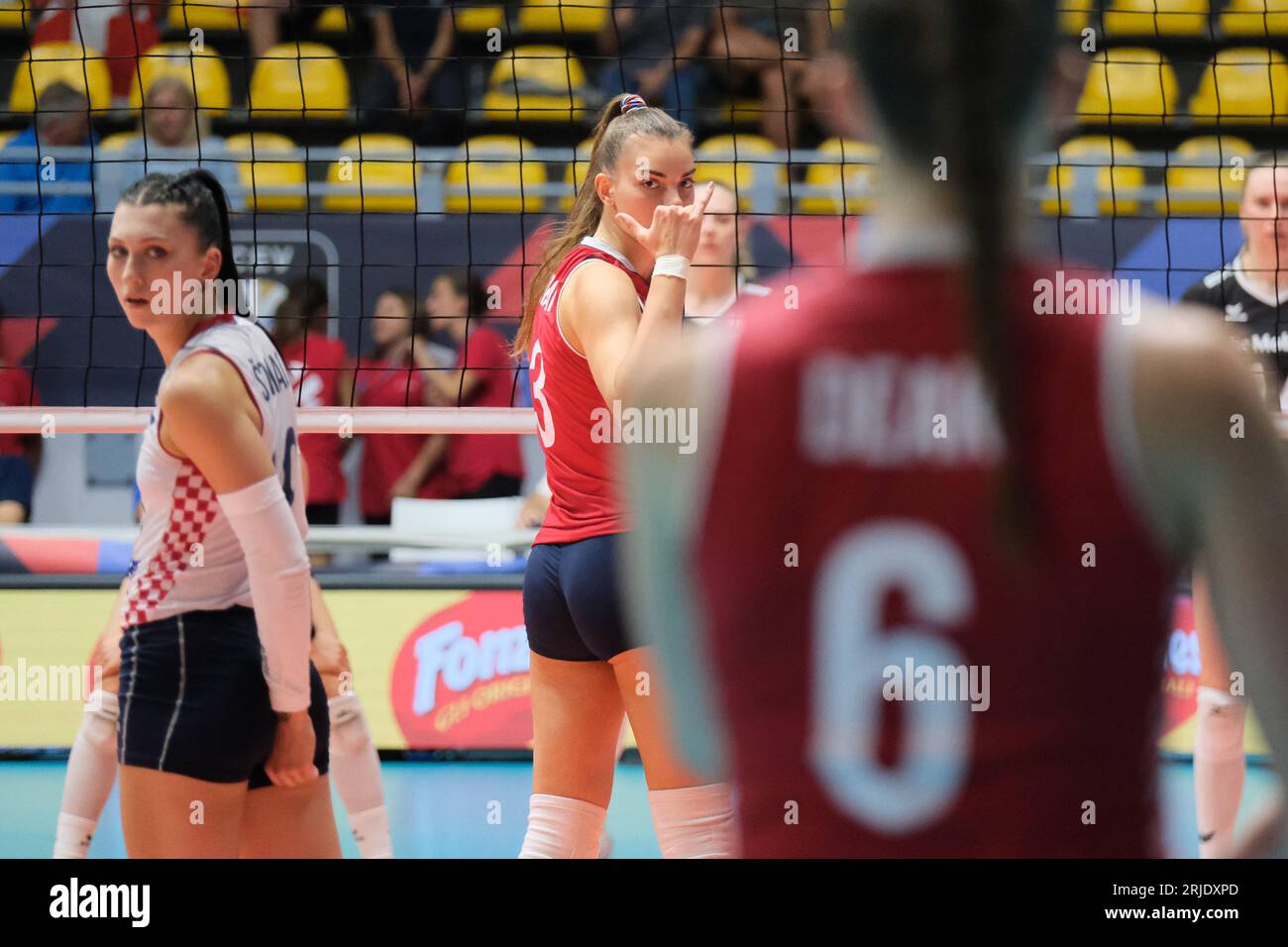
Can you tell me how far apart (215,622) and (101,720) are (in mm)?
1227

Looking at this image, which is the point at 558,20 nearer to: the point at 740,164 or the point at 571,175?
the point at 740,164

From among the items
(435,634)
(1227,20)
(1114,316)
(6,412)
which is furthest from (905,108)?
(1227,20)

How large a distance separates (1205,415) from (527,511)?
5.36 meters

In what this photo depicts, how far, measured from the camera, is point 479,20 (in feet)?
31.4

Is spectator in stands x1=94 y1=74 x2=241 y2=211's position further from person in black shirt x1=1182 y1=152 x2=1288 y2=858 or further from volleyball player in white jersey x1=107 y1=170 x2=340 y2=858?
volleyball player in white jersey x1=107 y1=170 x2=340 y2=858

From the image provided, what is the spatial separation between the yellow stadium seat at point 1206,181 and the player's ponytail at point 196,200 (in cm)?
515

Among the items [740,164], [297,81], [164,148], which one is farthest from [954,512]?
[297,81]

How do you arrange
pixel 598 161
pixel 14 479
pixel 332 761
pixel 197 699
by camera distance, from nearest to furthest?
1. pixel 197 699
2. pixel 598 161
3. pixel 332 761
4. pixel 14 479

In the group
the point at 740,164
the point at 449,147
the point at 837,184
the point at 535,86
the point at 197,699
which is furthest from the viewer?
the point at 535,86

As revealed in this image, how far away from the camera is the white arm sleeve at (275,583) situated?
2387 mm

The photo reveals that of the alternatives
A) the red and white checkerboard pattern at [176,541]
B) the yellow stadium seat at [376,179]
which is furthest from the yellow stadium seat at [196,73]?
the red and white checkerboard pattern at [176,541]

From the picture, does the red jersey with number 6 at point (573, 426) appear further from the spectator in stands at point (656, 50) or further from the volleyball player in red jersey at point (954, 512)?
the spectator in stands at point (656, 50)

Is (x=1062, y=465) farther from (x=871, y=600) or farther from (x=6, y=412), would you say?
(x=6, y=412)
